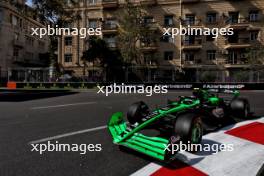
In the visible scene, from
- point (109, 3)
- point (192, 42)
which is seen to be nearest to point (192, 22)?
point (192, 42)

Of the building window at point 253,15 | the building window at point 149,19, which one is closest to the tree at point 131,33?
the building window at point 149,19

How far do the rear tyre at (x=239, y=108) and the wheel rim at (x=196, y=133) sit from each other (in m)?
2.48

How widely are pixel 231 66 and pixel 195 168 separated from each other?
107ft

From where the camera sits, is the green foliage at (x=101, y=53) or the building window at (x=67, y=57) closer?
the green foliage at (x=101, y=53)

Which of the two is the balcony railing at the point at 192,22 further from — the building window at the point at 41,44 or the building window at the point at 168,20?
the building window at the point at 41,44

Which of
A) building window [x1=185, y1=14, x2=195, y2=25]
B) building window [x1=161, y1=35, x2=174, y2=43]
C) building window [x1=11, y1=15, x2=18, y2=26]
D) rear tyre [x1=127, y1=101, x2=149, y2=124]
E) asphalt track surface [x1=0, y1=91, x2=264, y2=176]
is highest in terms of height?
building window [x1=11, y1=15, x2=18, y2=26]

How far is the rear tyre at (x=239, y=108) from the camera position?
19.3 feet

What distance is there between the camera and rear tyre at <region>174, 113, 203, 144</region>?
3596 millimetres

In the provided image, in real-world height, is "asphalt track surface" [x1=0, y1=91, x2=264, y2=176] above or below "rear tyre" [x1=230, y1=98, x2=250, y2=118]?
below

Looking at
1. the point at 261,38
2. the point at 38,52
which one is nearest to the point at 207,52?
the point at 261,38

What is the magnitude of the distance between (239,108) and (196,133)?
2590 mm

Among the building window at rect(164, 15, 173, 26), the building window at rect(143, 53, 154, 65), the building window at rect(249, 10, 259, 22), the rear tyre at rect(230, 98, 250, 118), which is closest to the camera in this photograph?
the rear tyre at rect(230, 98, 250, 118)

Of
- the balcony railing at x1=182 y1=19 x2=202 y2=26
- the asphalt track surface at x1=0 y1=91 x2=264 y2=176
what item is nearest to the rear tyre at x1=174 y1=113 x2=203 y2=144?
the asphalt track surface at x1=0 y1=91 x2=264 y2=176

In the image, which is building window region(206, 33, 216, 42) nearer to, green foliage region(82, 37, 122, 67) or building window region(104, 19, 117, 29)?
green foliage region(82, 37, 122, 67)
